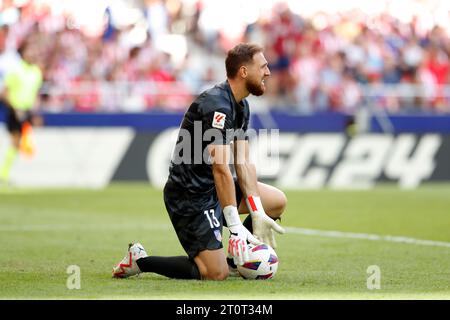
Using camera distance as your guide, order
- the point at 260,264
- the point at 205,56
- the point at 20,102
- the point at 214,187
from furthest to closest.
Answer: the point at 205,56, the point at 20,102, the point at 214,187, the point at 260,264

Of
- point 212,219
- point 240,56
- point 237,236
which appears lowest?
point 237,236

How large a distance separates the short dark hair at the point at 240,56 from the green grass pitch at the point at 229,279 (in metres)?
1.73

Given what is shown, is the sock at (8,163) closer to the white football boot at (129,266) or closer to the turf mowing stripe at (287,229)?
the turf mowing stripe at (287,229)

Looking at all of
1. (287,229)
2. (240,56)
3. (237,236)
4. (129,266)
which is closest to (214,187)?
(237,236)

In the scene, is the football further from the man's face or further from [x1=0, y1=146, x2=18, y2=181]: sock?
[x1=0, y1=146, x2=18, y2=181]: sock

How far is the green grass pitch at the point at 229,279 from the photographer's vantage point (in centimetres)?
762

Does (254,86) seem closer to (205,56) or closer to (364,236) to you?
(364,236)

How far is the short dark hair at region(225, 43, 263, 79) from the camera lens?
849cm

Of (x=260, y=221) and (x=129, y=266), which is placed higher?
(x=260, y=221)

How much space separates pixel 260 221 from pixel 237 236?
0.34m

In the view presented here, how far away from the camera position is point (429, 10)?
2731 centimetres

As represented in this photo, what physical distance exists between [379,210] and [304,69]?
7809mm

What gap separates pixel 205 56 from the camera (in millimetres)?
23656

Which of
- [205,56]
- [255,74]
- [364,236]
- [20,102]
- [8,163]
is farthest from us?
[205,56]
